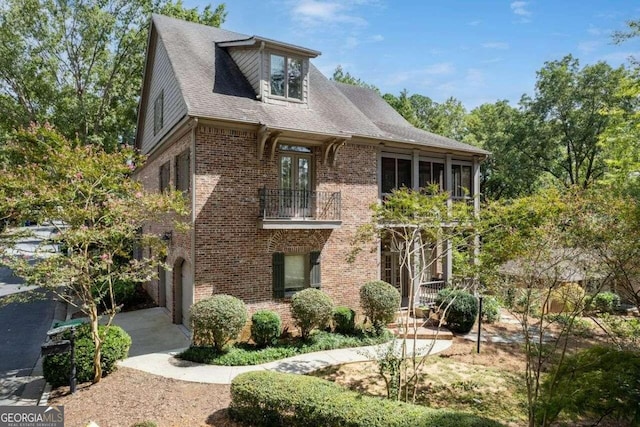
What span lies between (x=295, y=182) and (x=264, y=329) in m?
4.93

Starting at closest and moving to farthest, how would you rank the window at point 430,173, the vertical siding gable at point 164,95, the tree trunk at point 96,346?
the tree trunk at point 96,346, the vertical siding gable at point 164,95, the window at point 430,173

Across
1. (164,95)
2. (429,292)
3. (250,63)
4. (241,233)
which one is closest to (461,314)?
(429,292)

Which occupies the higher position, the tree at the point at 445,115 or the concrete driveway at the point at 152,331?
the tree at the point at 445,115

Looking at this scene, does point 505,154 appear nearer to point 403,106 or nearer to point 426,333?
point 403,106

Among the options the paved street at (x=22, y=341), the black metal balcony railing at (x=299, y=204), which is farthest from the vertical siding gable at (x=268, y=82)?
the paved street at (x=22, y=341)

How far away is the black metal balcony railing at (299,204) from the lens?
11.8 metres

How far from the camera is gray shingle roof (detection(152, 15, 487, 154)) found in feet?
37.7

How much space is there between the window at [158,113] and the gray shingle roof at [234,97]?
236 cm

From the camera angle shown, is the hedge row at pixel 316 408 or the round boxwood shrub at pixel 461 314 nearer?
the hedge row at pixel 316 408

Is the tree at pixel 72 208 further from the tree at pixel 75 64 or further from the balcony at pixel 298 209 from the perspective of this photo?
the tree at pixel 75 64

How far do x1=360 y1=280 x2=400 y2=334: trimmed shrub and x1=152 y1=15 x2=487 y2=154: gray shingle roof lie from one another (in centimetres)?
529

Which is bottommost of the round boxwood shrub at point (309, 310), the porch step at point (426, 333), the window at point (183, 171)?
the porch step at point (426, 333)

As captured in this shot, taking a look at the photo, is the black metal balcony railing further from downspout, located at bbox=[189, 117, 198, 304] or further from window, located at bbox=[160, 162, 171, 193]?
window, located at bbox=[160, 162, 171, 193]

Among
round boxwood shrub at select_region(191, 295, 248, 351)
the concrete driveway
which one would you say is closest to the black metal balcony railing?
round boxwood shrub at select_region(191, 295, 248, 351)
